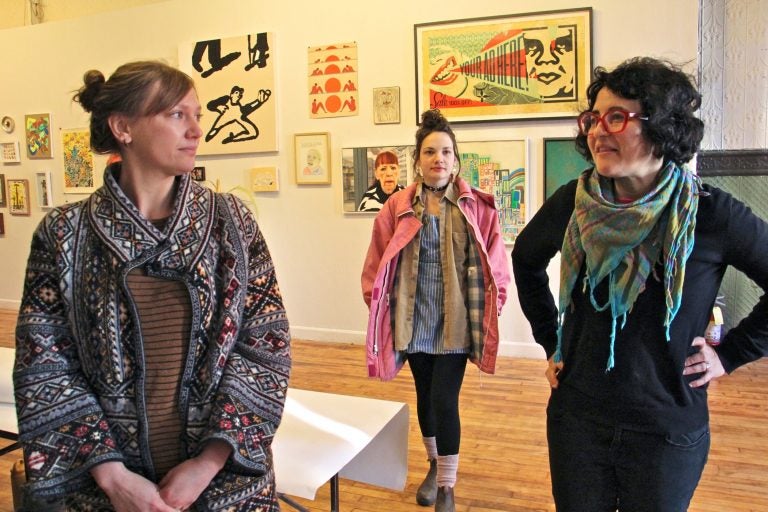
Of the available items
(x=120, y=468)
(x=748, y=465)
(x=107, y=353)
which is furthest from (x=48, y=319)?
(x=748, y=465)

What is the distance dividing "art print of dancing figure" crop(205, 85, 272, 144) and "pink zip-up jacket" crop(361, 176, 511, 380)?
3584 mm

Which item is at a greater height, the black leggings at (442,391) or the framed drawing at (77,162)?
the framed drawing at (77,162)

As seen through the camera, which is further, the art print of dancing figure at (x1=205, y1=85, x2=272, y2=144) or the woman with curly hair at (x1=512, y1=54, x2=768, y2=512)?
the art print of dancing figure at (x1=205, y1=85, x2=272, y2=144)

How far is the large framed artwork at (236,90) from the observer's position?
5.84 m

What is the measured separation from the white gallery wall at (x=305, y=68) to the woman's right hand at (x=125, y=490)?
4.23m

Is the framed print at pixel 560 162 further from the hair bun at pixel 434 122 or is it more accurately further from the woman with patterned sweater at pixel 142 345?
the woman with patterned sweater at pixel 142 345

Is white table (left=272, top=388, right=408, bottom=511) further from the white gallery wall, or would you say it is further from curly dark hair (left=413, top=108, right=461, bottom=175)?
the white gallery wall

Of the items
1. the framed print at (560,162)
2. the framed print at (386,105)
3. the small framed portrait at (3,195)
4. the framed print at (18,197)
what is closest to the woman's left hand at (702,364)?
the framed print at (560,162)

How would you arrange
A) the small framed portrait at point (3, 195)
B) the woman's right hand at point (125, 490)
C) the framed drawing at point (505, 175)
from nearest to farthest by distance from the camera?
the woman's right hand at point (125, 490) → the framed drawing at point (505, 175) → the small framed portrait at point (3, 195)

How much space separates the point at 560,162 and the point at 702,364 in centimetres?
376

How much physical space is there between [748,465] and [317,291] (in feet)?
12.2

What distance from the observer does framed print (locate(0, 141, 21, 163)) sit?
7.40 m

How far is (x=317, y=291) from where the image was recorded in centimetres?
587

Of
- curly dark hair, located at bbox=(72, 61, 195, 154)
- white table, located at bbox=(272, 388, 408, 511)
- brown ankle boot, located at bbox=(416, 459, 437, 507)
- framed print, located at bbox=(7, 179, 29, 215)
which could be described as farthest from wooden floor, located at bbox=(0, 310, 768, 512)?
framed print, located at bbox=(7, 179, 29, 215)
